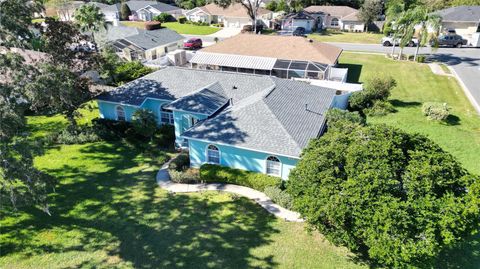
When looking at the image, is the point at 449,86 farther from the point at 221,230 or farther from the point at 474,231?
the point at 221,230

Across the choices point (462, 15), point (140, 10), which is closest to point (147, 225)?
point (462, 15)

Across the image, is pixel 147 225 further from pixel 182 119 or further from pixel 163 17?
pixel 163 17

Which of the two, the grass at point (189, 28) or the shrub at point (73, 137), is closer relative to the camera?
the shrub at point (73, 137)

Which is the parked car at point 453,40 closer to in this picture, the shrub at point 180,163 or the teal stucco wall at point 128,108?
the teal stucco wall at point 128,108

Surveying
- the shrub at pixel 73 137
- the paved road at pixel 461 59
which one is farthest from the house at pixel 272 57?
the shrub at pixel 73 137

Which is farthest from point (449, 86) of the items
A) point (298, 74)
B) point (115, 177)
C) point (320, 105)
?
point (115, 177)

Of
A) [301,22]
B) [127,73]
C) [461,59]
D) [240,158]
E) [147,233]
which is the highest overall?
[301,22]
